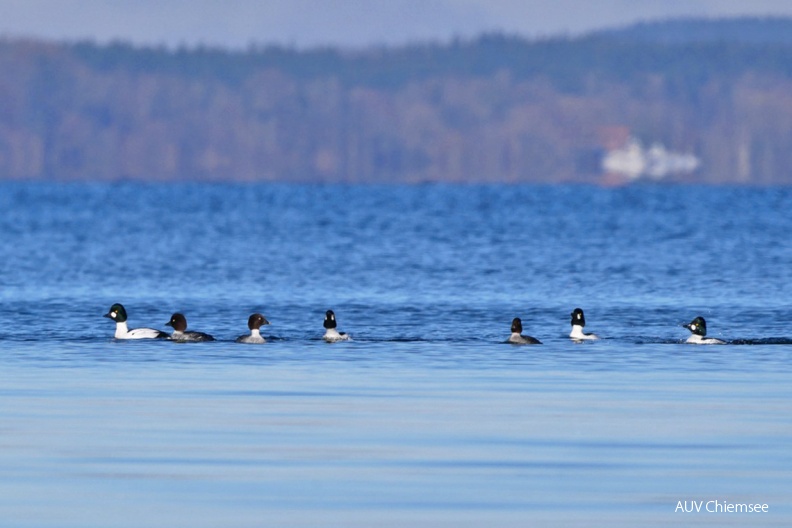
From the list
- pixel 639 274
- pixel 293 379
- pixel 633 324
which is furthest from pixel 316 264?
pixel 293 379

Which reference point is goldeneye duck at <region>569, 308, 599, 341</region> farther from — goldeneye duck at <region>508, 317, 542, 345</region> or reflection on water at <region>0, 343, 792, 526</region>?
reflection on water at <region>0, 343, 792, 526</region>

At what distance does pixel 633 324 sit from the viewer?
1339 inches

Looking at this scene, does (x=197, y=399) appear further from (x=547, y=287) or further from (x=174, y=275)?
(x=174, y=275)

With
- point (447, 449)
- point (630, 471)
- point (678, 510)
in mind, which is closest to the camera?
point (678, 510)

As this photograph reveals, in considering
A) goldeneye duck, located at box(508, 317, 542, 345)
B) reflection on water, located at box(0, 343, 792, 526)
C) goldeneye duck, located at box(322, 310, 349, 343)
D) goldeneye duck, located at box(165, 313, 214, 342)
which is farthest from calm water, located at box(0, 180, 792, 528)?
goldeneye duck, located at box(165, 313, 214, 342)

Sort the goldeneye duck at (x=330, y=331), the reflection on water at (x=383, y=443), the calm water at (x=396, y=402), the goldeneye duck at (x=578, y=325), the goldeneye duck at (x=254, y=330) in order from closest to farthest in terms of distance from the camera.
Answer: the reflection on water at (x=383, y=443), the calm water at (x=396, y=402), the goldeneye duck at (x=254, y=330), the goldeneye duck at (x=330, y=331), the goldeneye duck at (x=578, y=325)

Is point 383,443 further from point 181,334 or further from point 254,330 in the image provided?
point 181,334

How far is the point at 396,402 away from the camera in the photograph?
66.8 feet

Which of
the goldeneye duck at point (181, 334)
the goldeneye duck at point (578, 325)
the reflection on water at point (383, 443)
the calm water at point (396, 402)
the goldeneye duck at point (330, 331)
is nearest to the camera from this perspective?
the reflection on water at point (383, 443)

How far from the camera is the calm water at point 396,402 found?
14727 mm

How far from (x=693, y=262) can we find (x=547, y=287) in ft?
42.3

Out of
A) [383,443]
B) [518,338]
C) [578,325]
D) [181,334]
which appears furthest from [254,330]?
[383,443]

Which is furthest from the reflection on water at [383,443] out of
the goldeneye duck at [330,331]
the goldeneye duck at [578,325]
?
the goldeneye duck at [578,325]

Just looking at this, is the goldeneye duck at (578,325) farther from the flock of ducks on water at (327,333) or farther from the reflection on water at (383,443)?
the reflection on water at (383,443)
